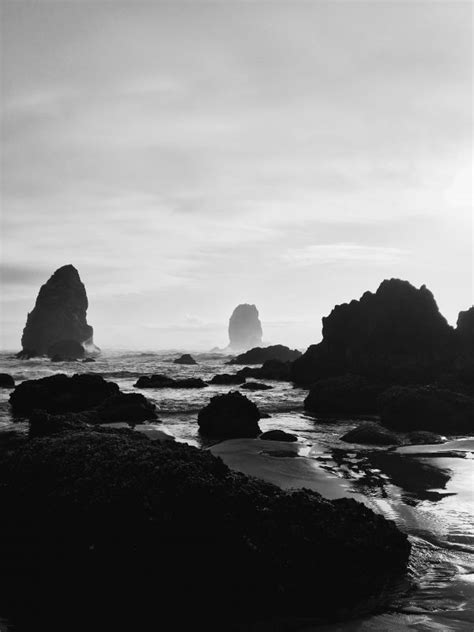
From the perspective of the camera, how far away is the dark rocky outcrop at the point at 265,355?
8380 centimetres

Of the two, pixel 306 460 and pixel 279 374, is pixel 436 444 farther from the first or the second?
pixel 279 374

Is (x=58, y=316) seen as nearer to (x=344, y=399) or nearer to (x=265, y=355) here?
(x=265, y=355)

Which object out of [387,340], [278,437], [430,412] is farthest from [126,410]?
[387,340]

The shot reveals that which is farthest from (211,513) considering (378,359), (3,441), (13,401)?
(378,359)

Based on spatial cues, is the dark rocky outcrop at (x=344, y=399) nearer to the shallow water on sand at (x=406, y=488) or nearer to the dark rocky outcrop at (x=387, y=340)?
the shallow water on sand at (x=406, y=488)

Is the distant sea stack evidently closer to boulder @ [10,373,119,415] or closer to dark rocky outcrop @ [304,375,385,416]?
boulder @ [10,373,119,415]

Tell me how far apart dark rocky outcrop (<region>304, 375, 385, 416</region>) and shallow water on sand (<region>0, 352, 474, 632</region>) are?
4.61 m

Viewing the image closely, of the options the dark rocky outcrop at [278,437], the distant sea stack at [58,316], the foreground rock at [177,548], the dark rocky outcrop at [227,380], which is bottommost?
the dark rocky outcrop at [227,380]

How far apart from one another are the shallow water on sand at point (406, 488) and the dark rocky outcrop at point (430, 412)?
1.99m

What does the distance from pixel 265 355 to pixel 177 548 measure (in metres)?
81.9

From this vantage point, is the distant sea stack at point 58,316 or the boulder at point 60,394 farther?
the distant sea stack at point 58,316

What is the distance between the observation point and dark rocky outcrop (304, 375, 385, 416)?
91.8 ft

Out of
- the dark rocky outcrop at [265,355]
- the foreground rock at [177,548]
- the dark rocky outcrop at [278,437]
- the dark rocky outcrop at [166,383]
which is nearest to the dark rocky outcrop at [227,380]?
the dark rocky outcrop at [166,383]

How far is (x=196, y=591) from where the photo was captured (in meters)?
5.71
